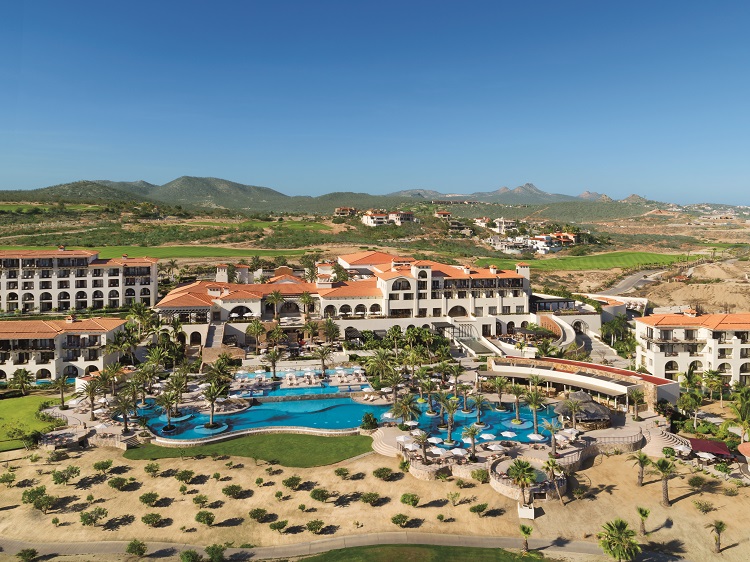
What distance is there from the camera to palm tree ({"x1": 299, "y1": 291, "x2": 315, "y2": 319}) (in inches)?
3236

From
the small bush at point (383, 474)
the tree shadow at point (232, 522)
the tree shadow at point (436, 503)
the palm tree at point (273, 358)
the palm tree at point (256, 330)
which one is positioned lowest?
the tree shadow at point (232, 522)

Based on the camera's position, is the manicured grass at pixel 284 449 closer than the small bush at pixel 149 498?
No

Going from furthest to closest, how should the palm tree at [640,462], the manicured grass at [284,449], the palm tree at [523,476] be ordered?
the manicured grass at [284,449], the palm tree at [640,462], the palm tree at [523,476]

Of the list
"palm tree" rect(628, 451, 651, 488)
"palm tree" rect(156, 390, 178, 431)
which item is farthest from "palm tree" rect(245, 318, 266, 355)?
"palm tree" rect(628, 451, 651, 488)

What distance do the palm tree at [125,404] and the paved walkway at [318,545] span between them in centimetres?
1428

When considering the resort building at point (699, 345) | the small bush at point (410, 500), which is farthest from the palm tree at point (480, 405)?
the resort building at point (699, 345)

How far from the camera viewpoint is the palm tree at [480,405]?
1977 inches

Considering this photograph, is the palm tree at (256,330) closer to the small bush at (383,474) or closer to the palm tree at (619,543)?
the small bush at (383,474)

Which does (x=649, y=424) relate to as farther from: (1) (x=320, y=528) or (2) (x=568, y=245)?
(2) (x=568, y=245)

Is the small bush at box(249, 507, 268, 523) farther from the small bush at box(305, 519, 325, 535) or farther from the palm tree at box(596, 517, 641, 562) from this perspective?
the palm tree at box(596, 517, 641, 562)

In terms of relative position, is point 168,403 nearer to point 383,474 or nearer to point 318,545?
point 383,474

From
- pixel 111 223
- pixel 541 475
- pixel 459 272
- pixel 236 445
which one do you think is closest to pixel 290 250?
pixel 111 223

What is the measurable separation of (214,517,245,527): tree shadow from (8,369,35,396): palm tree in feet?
113

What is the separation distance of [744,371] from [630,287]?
207ft
